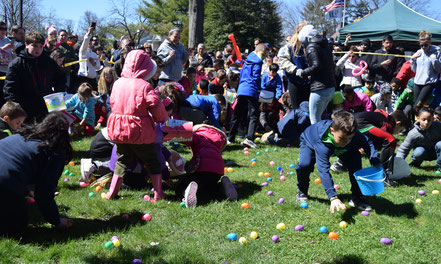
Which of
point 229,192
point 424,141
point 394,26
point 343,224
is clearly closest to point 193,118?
point 229,192

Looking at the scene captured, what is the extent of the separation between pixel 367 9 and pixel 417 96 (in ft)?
162

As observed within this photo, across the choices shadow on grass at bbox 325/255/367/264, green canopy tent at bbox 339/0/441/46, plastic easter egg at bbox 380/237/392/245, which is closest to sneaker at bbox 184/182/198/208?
shadow on grass at bbox 325/255/367/264

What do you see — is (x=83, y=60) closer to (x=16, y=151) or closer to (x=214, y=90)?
(x=214, y=90)

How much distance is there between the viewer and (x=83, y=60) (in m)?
10.4

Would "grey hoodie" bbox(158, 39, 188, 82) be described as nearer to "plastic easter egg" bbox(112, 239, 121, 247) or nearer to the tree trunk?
"plastic easter egg" bbox(112, 239, 121, 247)

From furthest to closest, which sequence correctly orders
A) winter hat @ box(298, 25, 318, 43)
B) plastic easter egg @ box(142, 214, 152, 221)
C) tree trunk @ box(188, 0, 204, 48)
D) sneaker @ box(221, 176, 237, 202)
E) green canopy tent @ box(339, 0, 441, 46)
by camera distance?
tree trunk @ box(188, 0, 204, 48)
green canopy tent @ box(339, 0, 441, 46)
winter hat @ box(298, 25, 318, 43)
sneaker @ box(221, 176, 237, 202)
plastic easter egg @ box(142, 214, 152, 221)

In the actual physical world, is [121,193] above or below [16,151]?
below

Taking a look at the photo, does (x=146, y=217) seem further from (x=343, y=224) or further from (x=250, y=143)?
(x=250, y=143)

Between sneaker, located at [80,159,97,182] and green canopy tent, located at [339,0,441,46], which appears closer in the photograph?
sneaker, located at [80,159,97,182]

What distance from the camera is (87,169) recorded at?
509cm

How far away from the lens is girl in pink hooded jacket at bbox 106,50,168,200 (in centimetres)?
416

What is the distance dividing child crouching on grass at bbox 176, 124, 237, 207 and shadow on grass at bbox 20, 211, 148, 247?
0.79m

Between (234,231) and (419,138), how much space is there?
3815 mm

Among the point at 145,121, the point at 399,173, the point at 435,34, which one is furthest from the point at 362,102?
the point at 435,34
